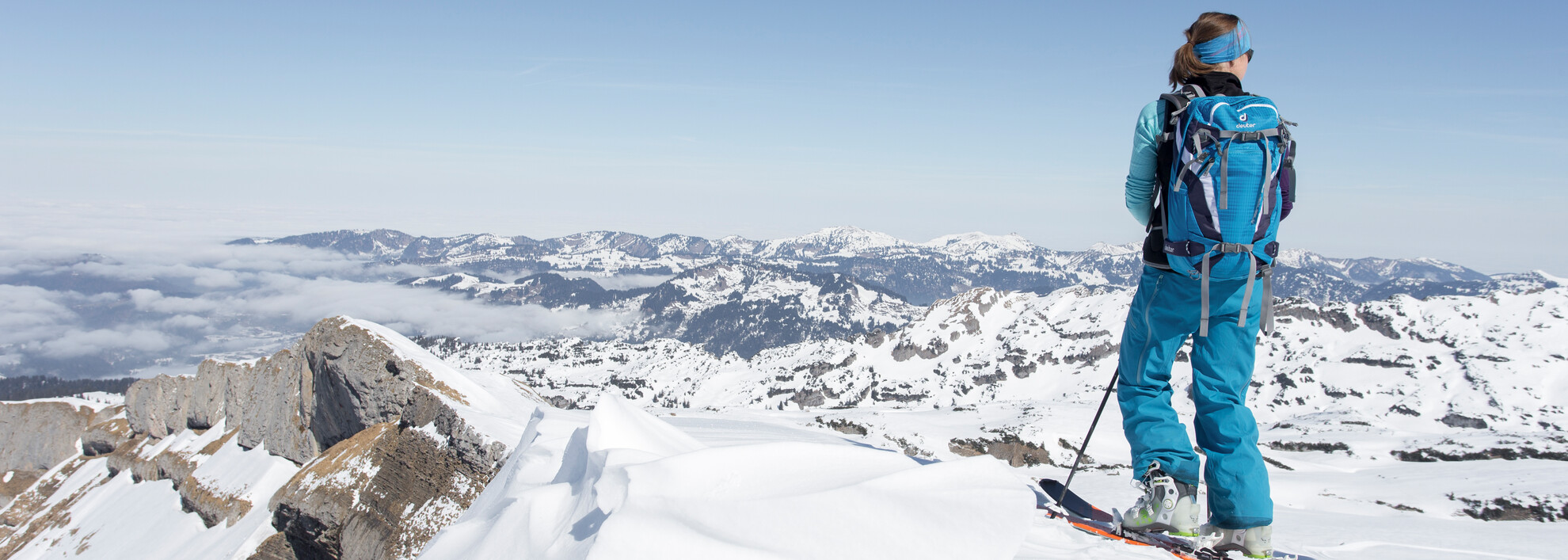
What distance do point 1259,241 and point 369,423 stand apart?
2352 cm

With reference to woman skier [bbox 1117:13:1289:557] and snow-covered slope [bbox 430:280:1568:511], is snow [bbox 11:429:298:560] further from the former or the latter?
snow-covered slope [bbox 430:280:1568:511]

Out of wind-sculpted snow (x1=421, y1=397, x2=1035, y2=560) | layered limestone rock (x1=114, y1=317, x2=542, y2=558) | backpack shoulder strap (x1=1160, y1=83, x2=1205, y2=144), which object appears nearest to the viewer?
wind-sculpted snow (x1=421, y1=397, x2=1035, y2=560)

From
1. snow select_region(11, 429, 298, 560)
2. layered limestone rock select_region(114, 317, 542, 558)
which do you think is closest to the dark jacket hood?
layered limestone rock select_region(114, 317, 542, 558)

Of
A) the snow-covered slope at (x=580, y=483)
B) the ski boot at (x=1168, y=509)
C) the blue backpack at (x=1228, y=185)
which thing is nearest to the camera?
the snow-covered slope at (x=580, y=483)

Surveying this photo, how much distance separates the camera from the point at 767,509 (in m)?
3.85

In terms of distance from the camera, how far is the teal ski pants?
18.3 feet

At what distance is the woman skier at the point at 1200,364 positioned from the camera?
5609mm

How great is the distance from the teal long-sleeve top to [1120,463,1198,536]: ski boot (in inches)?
92.2

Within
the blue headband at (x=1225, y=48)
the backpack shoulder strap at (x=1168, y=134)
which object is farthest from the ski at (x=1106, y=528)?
the blue headband at (x=1225, y=48)

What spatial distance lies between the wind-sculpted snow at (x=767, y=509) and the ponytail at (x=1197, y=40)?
13.1ft

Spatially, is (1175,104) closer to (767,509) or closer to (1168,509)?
(1168,509)

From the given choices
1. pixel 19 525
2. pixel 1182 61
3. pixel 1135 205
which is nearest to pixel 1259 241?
pixel 1135 205

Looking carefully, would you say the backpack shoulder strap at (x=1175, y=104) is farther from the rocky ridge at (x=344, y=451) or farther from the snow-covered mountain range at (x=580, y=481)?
the rocky ridge at (x=344, y=451)

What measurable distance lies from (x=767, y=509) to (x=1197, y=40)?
17.5ft
